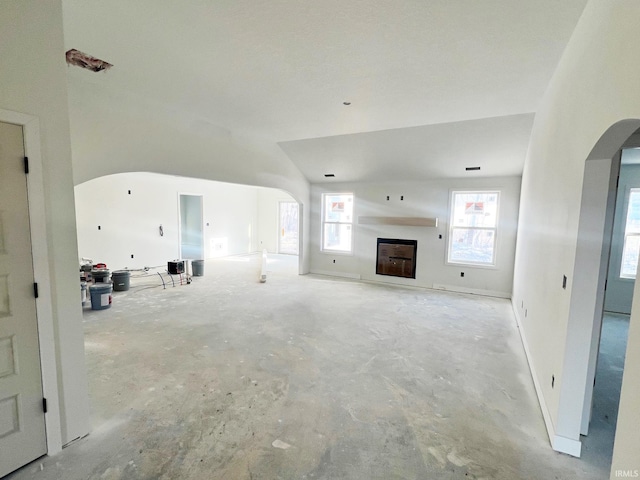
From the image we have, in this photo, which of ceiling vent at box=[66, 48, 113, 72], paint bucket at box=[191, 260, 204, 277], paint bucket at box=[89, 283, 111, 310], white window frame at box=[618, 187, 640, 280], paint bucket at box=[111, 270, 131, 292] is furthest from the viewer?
paint bucket at box=[191, 260, 204, 277]

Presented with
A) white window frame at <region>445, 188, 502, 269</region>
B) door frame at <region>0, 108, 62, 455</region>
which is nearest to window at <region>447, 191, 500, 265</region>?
white window frame at <region>445, 188, 502, 269</region>

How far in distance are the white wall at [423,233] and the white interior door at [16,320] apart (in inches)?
240

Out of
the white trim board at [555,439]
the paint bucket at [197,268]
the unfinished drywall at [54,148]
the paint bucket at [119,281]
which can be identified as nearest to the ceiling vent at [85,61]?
the unfinished drywall at [54,148]

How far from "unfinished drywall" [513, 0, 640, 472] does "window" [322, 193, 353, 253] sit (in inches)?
180

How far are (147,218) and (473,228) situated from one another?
24.8ft

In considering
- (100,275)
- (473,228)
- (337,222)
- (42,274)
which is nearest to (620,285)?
(473,228)

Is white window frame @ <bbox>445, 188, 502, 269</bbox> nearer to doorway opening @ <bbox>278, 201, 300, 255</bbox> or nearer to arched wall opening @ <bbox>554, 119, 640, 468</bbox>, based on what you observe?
arched wall opening @ <bbox>554, 119, 640, 468</bbox>

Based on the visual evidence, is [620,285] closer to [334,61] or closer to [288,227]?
[334,61]

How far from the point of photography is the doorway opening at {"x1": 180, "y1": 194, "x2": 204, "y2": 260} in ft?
28.1

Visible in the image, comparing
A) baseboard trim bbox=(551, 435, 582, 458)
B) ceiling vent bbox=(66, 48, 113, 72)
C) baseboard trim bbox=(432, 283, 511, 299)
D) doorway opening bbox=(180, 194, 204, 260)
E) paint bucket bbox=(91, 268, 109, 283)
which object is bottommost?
baseboard trim bbox=(551, 435, 582, 458)

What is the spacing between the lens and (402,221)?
6574mm

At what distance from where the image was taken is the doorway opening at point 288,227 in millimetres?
10734

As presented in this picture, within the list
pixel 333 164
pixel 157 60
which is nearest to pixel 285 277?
pixel 333 164

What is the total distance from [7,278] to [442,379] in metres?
3.39
